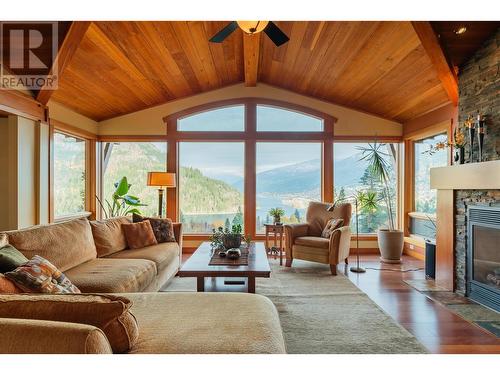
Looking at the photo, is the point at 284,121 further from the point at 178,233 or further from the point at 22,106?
the point at 22,106

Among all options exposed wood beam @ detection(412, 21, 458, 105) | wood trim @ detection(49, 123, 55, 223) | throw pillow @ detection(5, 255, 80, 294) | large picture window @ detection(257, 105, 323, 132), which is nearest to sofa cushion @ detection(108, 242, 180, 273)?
throw pillow @ detection(5, 255, 80, 294)

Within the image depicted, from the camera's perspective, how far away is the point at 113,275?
278cm

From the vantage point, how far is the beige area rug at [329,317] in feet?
8.05

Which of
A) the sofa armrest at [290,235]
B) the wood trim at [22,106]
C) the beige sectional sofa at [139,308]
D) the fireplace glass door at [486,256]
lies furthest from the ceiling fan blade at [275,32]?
the wood trim at [22,106]

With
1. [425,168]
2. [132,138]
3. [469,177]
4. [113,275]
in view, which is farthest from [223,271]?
[425,168]

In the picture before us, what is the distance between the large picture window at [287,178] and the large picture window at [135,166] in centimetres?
198

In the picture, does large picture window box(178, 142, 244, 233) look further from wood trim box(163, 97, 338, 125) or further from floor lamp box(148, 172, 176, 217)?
floor lamp box(148, 172, 176, 217)

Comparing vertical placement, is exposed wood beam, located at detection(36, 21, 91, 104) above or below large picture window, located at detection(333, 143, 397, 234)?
above

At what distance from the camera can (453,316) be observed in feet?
10.1

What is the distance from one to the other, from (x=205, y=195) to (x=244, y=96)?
2080 millimetres

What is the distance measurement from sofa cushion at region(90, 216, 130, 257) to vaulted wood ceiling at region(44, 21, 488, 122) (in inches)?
81.3

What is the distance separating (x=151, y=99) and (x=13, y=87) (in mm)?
2415

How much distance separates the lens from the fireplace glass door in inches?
131

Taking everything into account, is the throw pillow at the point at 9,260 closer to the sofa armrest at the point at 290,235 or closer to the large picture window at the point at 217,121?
the sofa armrest at the point at 290,235
